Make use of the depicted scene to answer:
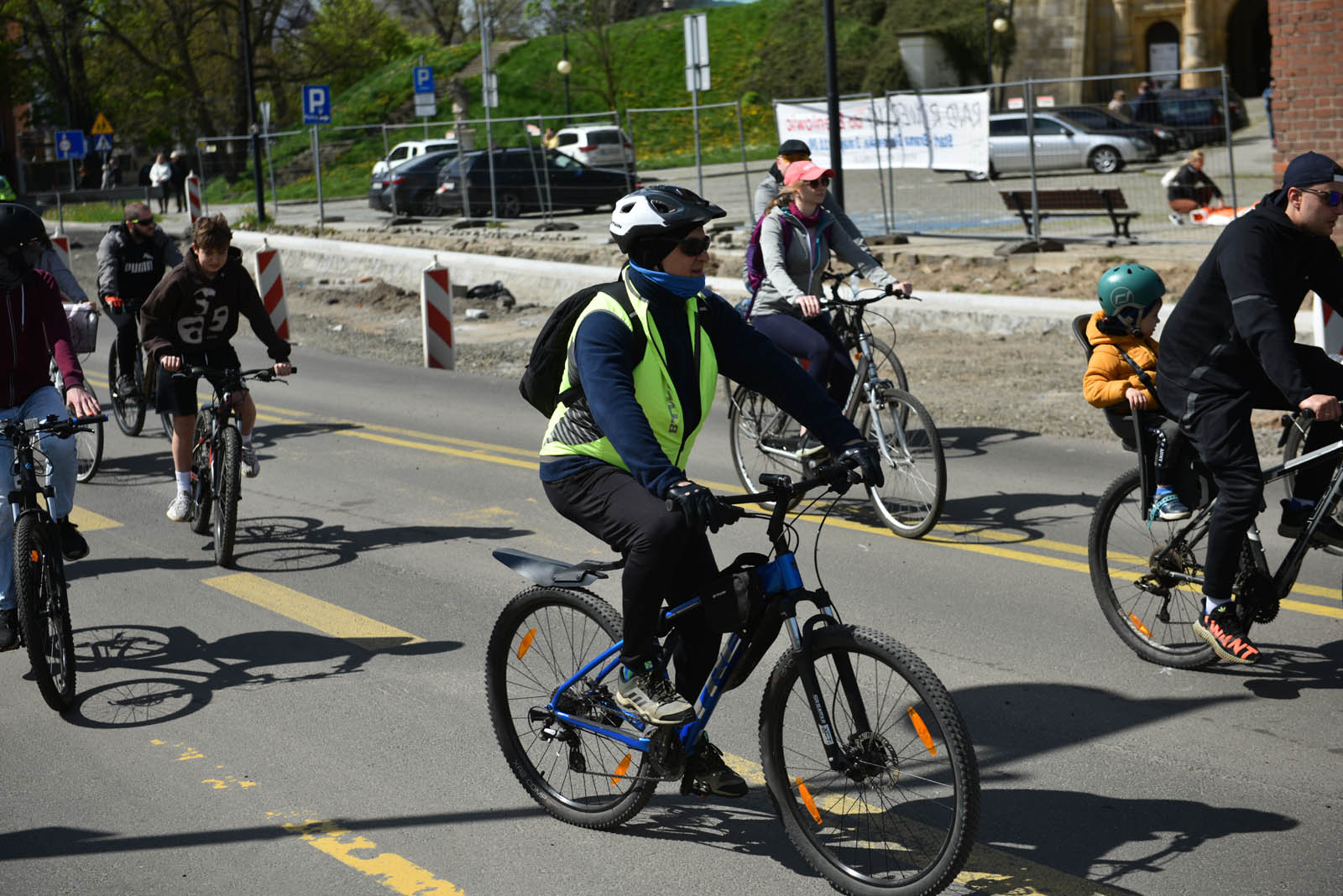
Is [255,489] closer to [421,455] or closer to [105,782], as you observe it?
→ [421,455]

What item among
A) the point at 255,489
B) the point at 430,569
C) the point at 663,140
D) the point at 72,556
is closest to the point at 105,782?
the point at 72,556

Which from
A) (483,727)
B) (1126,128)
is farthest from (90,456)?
(1126,128)

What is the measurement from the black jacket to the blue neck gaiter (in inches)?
80.7

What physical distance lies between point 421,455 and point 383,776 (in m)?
6.18

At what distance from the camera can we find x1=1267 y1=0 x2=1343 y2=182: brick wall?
687 inches

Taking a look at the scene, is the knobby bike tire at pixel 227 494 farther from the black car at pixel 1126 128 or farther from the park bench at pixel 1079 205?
the black car at pixel 1126 128

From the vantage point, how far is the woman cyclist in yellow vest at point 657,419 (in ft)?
12.8

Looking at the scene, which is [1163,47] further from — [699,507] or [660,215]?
[699,507]

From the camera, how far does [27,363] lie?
20.2 feet

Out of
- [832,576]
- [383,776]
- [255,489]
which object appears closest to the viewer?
[383,776]

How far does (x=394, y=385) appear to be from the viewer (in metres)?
14.8

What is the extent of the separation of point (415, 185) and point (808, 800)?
2804 centimetres

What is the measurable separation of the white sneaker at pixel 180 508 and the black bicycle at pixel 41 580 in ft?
8.60

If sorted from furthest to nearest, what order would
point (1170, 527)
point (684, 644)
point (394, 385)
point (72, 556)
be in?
point (394, 385) → point (72, 556) → point (1170, 527) → point (684, 644)
